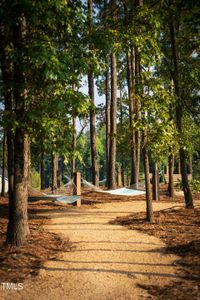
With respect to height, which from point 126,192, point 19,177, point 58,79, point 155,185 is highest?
point 58,79

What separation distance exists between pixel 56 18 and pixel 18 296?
16.4 ft

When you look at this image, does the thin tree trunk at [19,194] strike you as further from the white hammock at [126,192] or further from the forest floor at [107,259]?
the white hammock at [126,192]

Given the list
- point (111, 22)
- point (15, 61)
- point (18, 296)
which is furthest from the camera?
point (111, 22)

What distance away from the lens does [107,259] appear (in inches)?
280

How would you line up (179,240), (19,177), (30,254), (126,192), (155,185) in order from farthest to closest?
(155,185) < (126,192) < (179,240) < (19,177) < (30,254)

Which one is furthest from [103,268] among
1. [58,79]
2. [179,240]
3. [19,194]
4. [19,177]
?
[58,79]

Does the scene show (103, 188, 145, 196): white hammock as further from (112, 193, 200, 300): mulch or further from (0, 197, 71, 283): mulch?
(0, 197, 71, 283): mulch

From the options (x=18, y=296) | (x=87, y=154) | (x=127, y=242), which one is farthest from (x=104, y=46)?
(x=87, y=154)

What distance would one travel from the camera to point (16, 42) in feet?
26.3

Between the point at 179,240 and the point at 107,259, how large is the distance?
204 centimetres

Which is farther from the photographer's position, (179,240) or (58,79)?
(179,240)

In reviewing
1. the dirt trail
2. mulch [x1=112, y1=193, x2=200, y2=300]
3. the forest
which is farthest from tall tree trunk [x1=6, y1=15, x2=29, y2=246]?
mulch [x1=112, y1=193, x2=200, y2=300]

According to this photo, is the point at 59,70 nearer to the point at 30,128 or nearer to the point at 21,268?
the point at 30,128

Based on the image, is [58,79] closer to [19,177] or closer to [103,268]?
[19,177]
